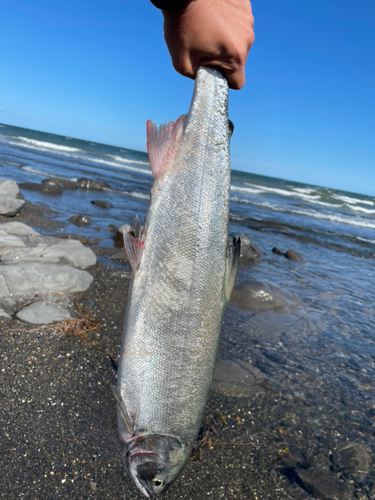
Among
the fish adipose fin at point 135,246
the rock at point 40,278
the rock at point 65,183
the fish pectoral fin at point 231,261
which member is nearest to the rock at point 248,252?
the rock at point 40,278

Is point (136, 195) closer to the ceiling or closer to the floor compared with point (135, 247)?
closer to the floor

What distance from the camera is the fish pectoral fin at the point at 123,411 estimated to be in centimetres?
213

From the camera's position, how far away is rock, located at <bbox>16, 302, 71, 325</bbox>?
5.09m

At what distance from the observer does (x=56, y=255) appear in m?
7.16

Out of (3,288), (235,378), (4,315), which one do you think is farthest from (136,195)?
(235,378)

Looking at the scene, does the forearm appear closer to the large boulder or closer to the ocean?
the ocean

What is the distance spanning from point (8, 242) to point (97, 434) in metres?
4.82

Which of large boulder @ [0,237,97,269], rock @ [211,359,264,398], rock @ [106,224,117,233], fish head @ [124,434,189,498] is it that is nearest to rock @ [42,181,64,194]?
rock @ [106,224,117,233]

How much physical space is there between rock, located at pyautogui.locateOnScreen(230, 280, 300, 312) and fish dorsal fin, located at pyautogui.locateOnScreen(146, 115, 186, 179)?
5.74 meters

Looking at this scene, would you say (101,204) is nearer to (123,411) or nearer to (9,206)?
(9,206)

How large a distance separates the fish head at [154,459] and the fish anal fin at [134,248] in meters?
1.06

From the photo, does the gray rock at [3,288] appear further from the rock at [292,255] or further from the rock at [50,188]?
the rock at [50,188]

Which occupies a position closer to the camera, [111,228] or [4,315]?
[4,315]

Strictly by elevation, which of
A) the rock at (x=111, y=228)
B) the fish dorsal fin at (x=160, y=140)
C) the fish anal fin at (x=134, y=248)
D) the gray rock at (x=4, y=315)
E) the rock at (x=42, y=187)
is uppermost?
the fish dorsal fin at (x=160, y=140)
